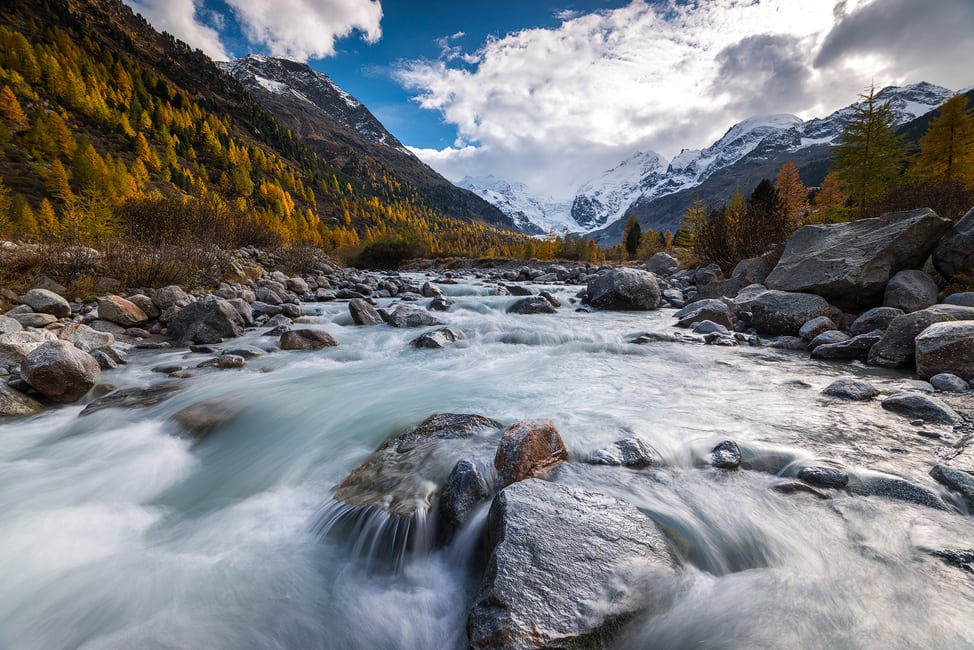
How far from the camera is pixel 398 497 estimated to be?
257 centimetres

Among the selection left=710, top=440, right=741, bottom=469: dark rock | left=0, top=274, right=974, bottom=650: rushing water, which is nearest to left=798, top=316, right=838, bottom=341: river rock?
left=0, top=274, right=974, bottom=650: rushing water

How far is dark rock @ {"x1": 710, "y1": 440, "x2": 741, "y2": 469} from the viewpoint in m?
3.08

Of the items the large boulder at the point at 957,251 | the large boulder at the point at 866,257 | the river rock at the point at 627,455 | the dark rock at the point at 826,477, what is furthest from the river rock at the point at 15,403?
the large boulder at the point at 957,251

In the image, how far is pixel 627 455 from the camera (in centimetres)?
317

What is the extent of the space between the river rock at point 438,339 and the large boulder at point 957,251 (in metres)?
9.53

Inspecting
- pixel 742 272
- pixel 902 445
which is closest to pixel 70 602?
pixel 902 445

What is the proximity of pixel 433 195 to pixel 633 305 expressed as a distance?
172 metres

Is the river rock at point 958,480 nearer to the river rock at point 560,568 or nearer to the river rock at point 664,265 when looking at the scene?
the river rock at point 560,568

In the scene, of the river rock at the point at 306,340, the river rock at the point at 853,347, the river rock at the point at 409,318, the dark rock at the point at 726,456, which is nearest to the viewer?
the dark rock at the point at 726,456

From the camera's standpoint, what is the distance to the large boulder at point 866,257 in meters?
7.45

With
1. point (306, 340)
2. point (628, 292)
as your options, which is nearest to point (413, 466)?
point (306, 340)

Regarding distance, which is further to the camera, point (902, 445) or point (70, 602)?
point (902, 445)

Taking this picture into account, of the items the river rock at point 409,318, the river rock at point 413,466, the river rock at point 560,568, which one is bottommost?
the river rock at point 413,466

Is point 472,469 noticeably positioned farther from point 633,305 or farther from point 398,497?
point 633,305
